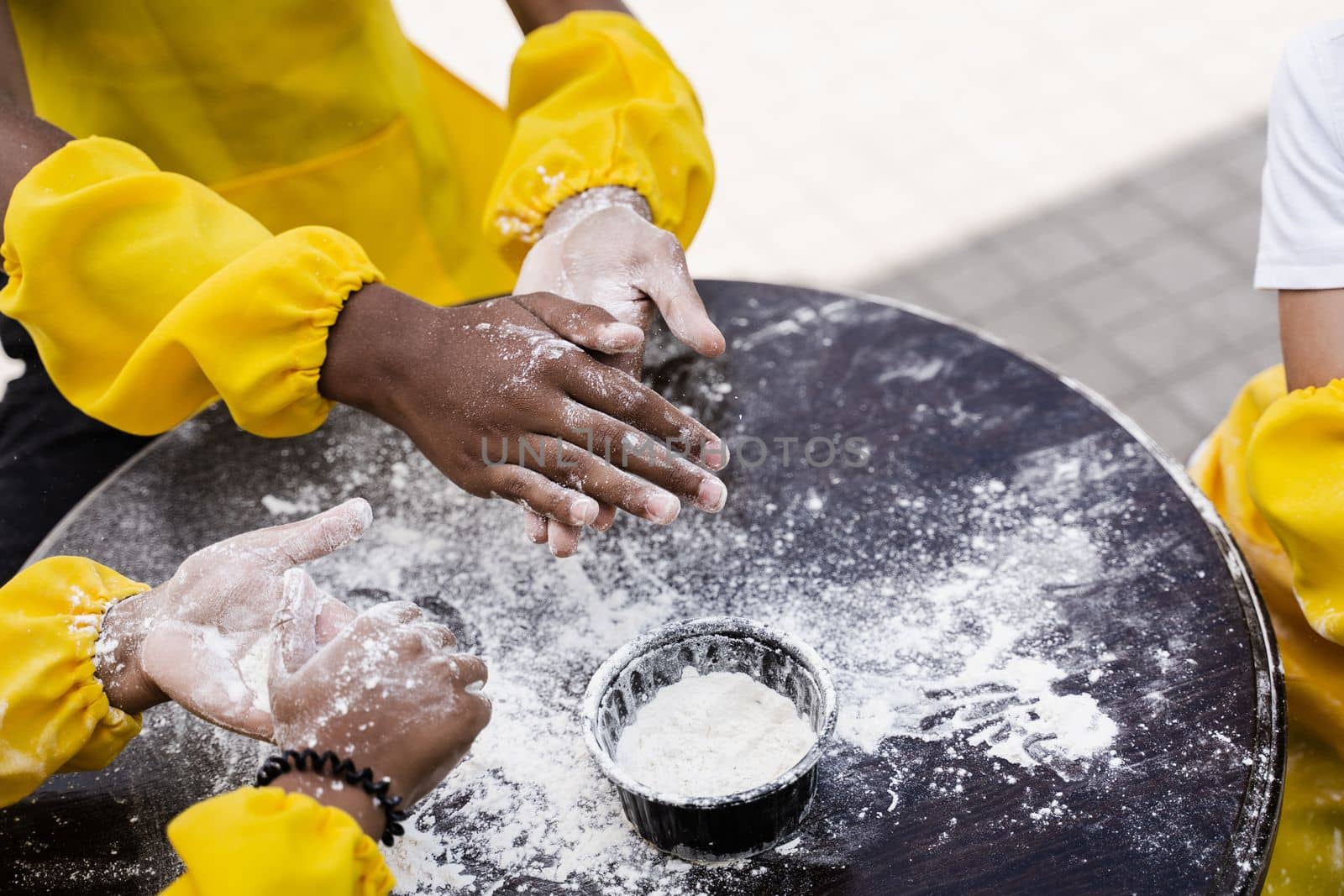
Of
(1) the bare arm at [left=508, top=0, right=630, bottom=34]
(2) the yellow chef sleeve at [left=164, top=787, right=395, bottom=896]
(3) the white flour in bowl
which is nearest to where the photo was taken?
(2) the yellow chef sleeve at [left=164, top=787, right=395, bottom=896]

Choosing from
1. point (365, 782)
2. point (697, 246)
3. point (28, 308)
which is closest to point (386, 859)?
point (365, 782)

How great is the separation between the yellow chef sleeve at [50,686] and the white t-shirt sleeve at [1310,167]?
1537mm

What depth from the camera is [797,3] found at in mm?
4832

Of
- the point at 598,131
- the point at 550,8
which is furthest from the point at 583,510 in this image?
the point at 550,8

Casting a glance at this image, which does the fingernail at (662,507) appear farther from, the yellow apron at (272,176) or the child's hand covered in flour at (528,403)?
the yellow apron at (272,176)

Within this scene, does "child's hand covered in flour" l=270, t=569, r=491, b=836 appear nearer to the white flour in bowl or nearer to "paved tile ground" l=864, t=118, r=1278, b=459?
the white flour in bowl

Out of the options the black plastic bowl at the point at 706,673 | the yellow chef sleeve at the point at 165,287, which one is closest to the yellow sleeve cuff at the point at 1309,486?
the black plastic bowl at the point at 706,673

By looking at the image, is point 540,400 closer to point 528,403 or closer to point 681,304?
point 528,403

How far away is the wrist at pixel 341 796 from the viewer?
3.59ft

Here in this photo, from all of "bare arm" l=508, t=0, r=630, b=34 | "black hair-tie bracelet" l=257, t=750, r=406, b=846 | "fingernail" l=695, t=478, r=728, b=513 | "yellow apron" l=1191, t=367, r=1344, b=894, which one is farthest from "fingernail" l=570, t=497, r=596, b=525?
"bare arm" l=508, t=0, r=630, b=34

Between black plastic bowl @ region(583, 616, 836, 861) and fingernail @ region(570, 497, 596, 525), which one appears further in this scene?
fingernail @ region(570, 497, 596, 525)

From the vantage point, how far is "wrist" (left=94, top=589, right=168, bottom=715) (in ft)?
4.20

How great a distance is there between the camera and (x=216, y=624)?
127 cm

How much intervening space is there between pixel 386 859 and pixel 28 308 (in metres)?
0.85
